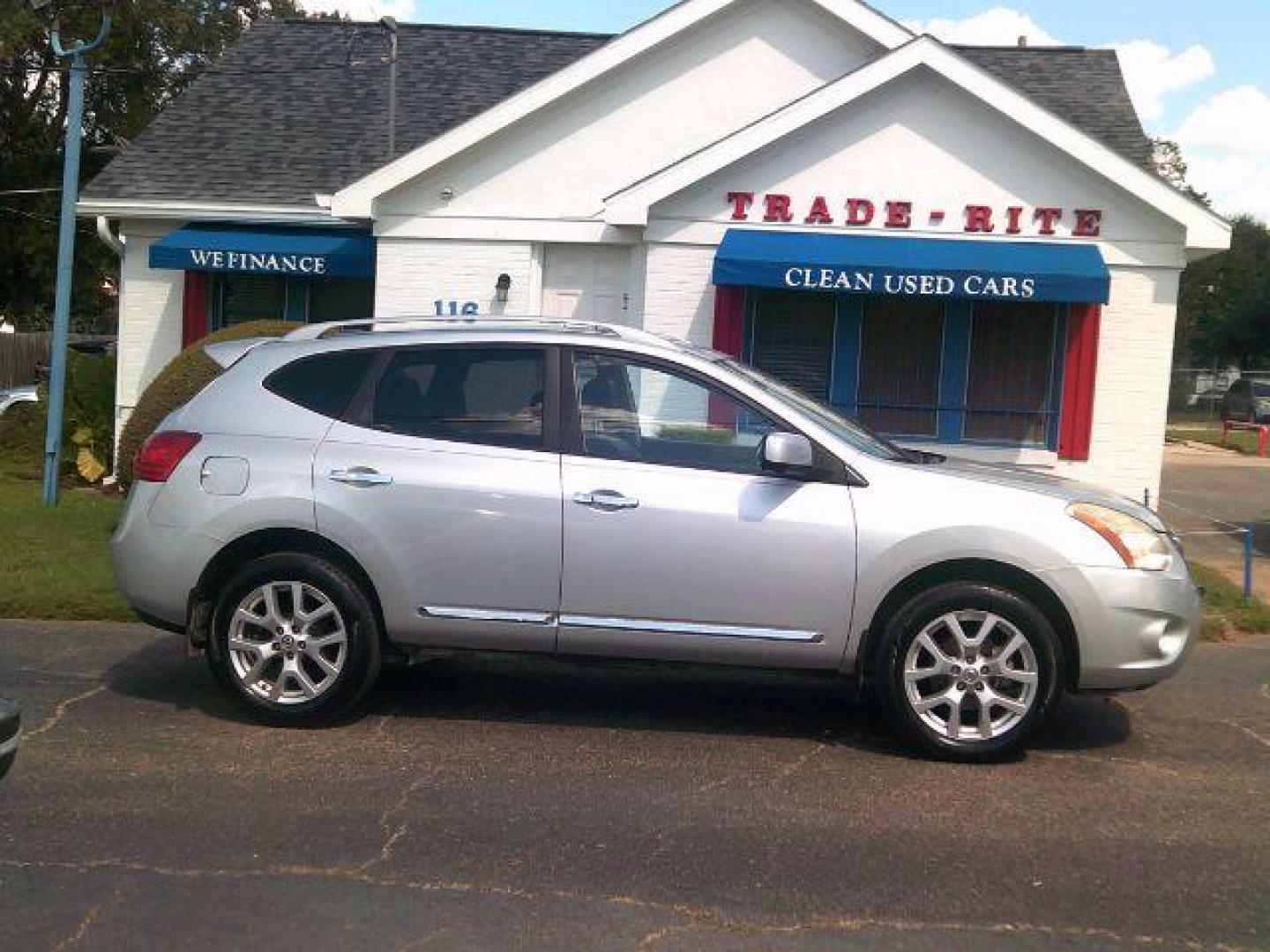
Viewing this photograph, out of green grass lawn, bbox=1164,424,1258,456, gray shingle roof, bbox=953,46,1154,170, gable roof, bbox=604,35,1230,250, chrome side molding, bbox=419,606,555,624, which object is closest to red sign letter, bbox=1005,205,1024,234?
gable roof, bbox=604,35,1230,250

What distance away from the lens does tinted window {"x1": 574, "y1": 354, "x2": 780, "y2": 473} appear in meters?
6.29

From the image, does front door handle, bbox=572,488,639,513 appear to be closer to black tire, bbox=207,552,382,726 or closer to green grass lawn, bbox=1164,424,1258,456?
black tire, bbox=207,552,382,726

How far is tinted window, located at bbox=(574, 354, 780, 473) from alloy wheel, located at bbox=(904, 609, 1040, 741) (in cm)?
107

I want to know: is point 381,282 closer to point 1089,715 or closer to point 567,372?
point 567,372

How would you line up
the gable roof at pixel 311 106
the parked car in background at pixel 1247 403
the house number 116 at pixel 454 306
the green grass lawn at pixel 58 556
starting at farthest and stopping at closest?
the parked car in background at pixel 1247 403
the gable roof at pixel 311 106
the house number 116 at pixel 454 306
the green grass lawn at pixel 58 556

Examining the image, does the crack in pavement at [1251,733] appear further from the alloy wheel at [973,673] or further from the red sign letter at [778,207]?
the red sign letter at [778,207]

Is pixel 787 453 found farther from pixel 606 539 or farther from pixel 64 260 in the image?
pixel 64 260

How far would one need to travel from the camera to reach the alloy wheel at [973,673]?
19.9 ft

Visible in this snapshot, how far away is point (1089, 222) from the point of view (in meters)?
13.2

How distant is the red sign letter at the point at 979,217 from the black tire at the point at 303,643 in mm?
8656

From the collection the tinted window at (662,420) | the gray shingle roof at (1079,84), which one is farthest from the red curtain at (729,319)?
the tinted window at (662,420)

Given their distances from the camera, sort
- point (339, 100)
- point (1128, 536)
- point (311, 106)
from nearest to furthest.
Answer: point (1128, 536) → point (311, 106) → point (339, 100)

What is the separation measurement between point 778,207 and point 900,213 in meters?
1.12

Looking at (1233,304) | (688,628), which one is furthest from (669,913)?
(1233,304)
